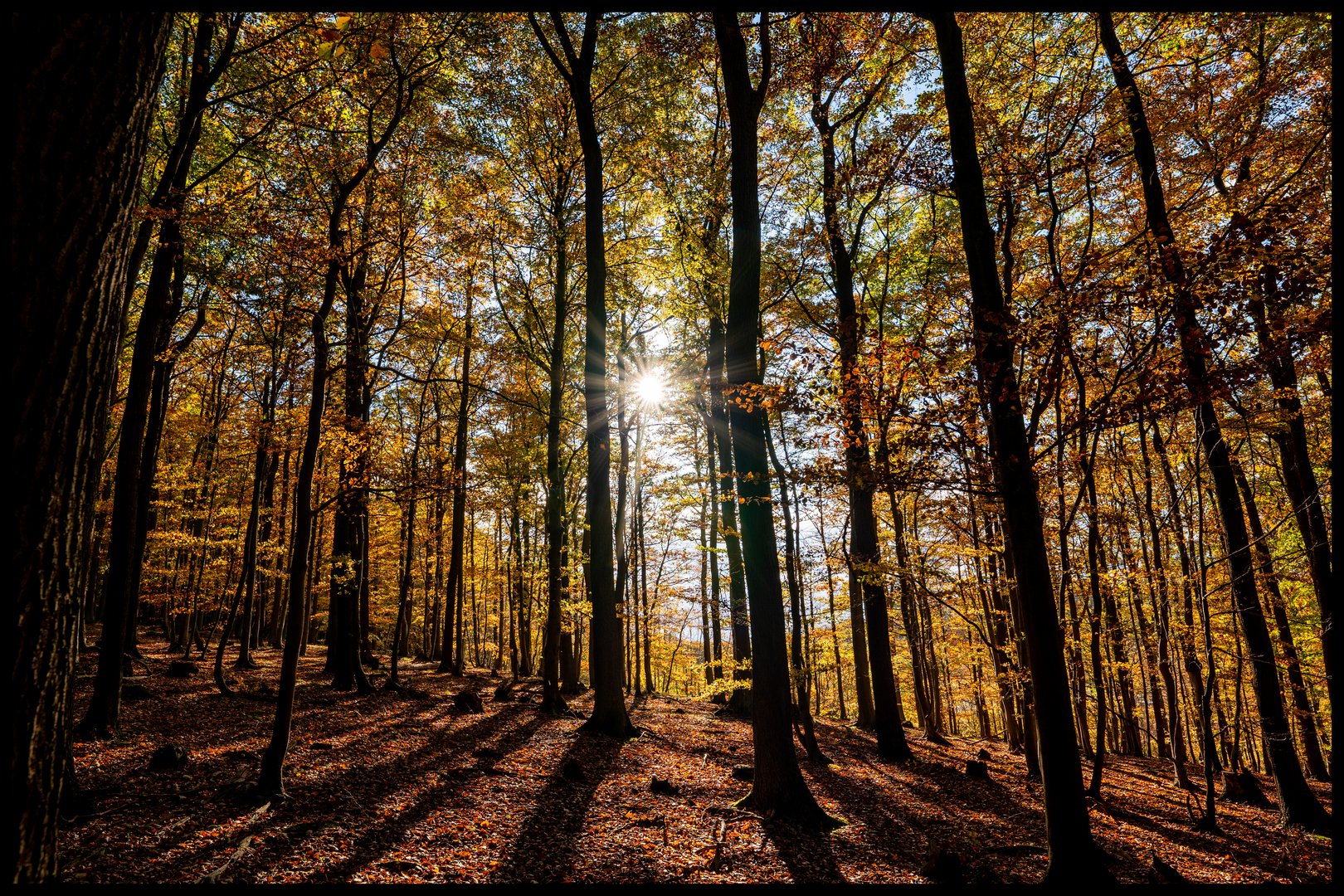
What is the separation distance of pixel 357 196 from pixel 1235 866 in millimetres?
15517

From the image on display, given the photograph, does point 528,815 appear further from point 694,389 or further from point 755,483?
point 694,389

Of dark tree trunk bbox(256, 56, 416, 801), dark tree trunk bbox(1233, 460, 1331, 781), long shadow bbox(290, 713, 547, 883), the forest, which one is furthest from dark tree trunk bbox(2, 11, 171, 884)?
dark tree trunk bbox(1233, 460, 1331, 781)

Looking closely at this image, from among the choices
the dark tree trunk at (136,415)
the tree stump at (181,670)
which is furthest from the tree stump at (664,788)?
the tree stump at (181,670)

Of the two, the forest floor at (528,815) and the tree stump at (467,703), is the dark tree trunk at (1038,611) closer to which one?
the forest floor at (528,815)

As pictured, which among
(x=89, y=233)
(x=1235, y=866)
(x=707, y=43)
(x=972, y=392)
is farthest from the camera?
(x=707, y=43)

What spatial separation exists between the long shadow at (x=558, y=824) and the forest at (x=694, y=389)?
6 centimetres

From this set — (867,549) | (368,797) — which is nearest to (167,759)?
(368,797)

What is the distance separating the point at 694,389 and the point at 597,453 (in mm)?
2908

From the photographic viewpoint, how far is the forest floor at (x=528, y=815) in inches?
214

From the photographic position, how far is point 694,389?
13.4m

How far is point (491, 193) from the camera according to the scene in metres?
13.9

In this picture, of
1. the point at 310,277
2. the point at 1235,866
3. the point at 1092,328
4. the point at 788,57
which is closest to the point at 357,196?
the point at 310,277

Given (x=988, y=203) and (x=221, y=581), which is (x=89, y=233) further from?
(x=221, y=581)

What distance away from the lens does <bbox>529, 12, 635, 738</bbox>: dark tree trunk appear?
435 inches
